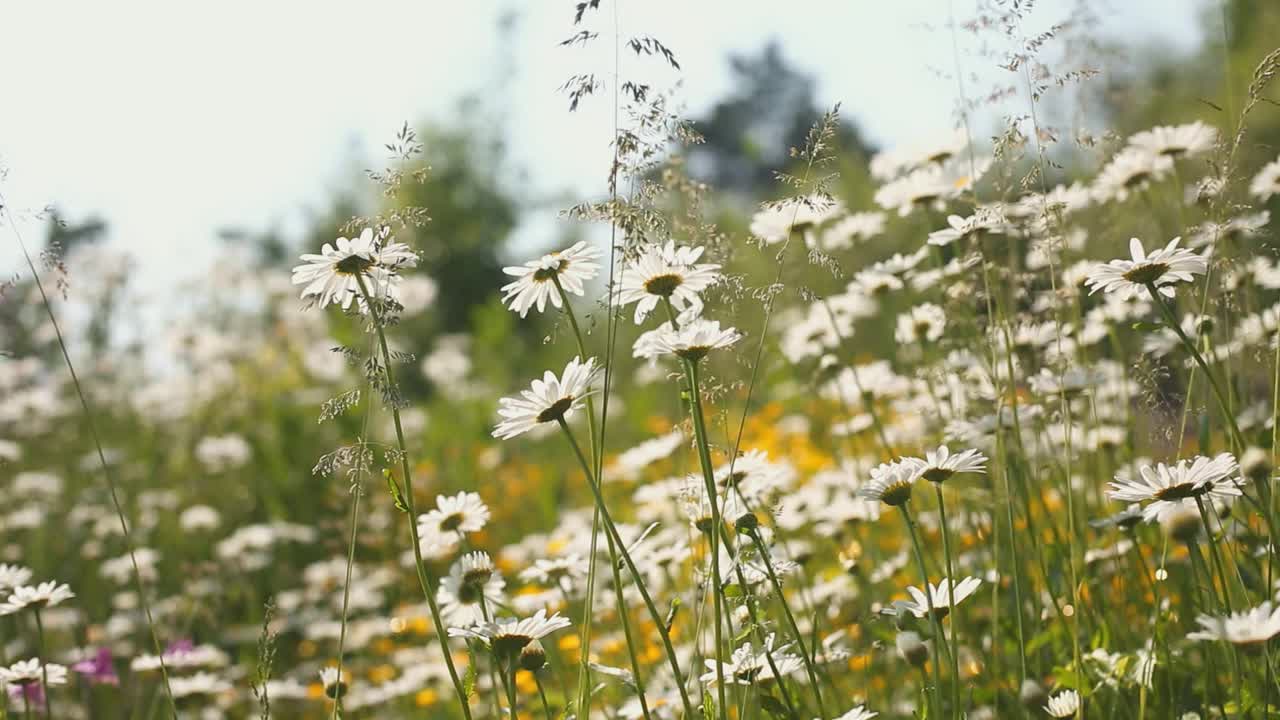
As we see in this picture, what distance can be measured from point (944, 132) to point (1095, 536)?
102 centimetres

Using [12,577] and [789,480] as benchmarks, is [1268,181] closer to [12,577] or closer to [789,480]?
[789,480]

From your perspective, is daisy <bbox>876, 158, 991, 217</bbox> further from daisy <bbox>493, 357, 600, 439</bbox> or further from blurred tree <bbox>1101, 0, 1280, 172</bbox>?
daisy <bbox>493, 357, 600, 439</bbox>

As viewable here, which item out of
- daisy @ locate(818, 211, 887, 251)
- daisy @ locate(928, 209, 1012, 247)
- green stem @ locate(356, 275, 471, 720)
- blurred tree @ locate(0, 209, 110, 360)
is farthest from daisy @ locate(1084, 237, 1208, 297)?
blurred tree @ locate(0, 209, 110, 360)

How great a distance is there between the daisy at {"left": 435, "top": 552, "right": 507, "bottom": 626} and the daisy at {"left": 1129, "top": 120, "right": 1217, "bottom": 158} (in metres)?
1.74

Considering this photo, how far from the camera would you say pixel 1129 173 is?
8.24 ft

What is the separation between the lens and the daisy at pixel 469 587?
164 cm

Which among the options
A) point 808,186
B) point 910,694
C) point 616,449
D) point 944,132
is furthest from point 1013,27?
point 616,449

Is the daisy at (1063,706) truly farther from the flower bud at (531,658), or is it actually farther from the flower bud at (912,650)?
the flower bud at (531,658)

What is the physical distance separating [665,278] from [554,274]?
16 cm

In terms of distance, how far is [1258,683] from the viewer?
1.83 meters

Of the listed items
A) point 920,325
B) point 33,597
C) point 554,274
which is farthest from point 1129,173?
point 33,597

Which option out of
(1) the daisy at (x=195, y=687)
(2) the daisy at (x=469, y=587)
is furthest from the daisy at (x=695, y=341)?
(1) the daisy at (x=195, y=687)

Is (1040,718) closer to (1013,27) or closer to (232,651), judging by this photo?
(1013,27)

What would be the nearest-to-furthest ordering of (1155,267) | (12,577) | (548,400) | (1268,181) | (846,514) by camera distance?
(548,400) → (1155,267) → (12,577) → (1268,181) → (846,514)
